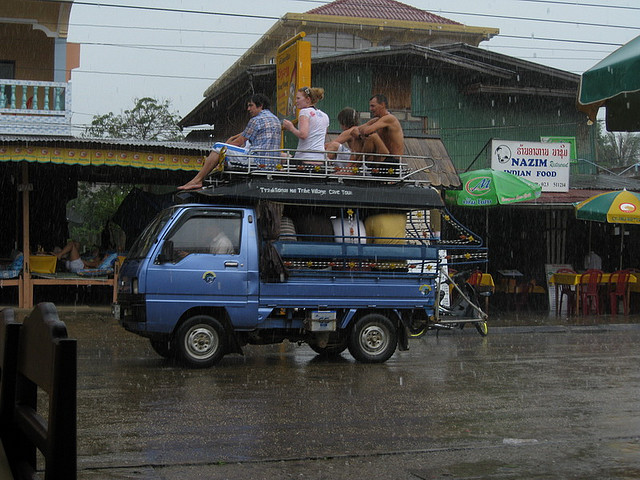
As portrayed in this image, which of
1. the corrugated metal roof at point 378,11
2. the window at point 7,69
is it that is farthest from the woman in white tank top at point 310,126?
the corrugated metal roof at point 378,11

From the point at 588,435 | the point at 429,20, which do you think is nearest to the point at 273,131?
the point at 588,435

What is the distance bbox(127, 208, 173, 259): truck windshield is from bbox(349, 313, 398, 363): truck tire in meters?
2.87

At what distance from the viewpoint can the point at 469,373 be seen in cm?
1073

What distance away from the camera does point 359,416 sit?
25.6 feet

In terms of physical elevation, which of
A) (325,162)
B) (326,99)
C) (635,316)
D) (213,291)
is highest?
(326,99)

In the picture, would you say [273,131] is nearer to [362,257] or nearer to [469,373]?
[362,257]

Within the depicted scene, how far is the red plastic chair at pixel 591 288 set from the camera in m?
20.3

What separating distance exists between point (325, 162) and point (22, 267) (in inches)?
353

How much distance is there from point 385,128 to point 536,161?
32.3ft

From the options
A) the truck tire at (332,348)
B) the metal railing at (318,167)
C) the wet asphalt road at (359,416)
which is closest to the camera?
the wet asphalt road at (359,416)

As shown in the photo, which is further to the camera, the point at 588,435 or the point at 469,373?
the point at 469,373

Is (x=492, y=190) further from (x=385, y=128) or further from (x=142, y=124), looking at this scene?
(x=142, y=124)

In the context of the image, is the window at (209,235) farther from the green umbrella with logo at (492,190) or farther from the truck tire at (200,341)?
the green umbrella with logo at (492,190)

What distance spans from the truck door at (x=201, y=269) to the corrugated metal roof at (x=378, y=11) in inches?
1395
